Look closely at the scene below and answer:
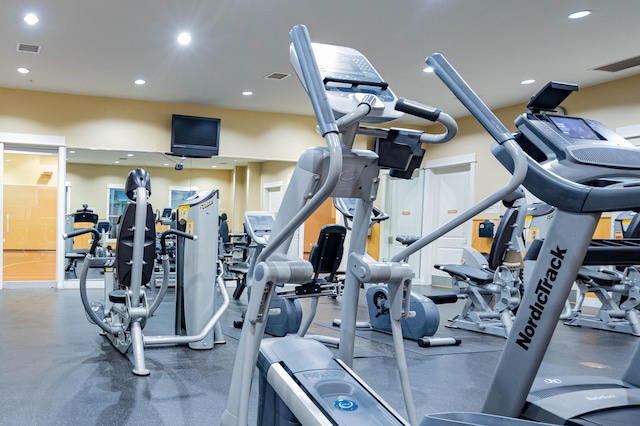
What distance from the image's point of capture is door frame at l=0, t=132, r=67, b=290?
775 cm

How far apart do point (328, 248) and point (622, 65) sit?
4.76 m

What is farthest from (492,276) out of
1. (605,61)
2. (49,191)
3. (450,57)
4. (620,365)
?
(49,191)

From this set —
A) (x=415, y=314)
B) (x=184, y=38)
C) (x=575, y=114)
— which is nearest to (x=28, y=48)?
(x=184, y=38)

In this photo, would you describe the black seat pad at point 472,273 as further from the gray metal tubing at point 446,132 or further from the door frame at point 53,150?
the door frame at point 53,150

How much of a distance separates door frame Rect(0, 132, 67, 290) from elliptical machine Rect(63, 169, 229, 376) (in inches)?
160

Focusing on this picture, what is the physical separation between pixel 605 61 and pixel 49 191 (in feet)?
26.2

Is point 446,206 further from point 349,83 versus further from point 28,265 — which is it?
point 349,83

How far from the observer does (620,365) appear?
4.05 metres

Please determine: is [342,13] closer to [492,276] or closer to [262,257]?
[492,276]

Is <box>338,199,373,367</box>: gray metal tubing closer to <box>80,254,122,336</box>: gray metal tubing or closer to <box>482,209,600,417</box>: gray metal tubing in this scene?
<box>482,209,600,417</box>: gray metal tubing

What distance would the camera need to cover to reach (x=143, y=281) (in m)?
3.83

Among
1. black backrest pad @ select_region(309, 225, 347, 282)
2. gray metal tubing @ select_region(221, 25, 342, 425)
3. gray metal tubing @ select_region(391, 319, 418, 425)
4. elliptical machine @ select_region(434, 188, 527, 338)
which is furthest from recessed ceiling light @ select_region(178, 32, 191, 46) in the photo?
gray metal tubing @ select_region(391, 319, 418, 425)

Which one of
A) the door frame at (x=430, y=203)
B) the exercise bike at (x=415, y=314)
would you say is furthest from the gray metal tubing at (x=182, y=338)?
the door frame at (x=430, y=203)

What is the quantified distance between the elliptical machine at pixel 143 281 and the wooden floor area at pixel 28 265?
426 cm
